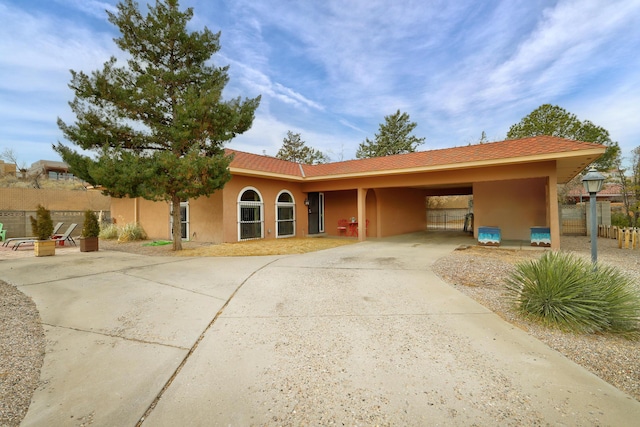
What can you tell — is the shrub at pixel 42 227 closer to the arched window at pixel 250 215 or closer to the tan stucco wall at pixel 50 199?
the arched window at pixel 250 215

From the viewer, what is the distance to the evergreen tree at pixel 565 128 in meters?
25.2

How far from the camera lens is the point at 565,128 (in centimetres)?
2639

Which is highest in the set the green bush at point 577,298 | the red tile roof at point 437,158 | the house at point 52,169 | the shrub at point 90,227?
the house at point 52,169

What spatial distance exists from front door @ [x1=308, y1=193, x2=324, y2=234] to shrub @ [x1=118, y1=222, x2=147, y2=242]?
8600mm

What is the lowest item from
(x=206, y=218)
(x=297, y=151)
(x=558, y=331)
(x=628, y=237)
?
(x=558, y=331)

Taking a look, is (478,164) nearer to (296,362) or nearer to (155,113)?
(296,362)

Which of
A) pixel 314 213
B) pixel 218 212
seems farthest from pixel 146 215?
pixel 314 213

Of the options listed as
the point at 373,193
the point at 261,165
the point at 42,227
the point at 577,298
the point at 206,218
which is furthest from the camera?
the point at 373,193

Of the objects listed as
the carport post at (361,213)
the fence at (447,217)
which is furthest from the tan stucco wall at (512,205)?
the fence at (447,217)

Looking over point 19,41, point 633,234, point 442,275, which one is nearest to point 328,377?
point 442,275

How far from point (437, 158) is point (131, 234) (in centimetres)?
1440

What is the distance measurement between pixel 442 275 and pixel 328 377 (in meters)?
4.80

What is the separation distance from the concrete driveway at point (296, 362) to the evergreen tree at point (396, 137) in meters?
31.9

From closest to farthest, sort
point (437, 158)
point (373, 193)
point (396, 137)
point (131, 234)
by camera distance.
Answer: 1. point (437, 158)
2. point (131, 234)
3. point (373, 193)
4. point (396, 137)
